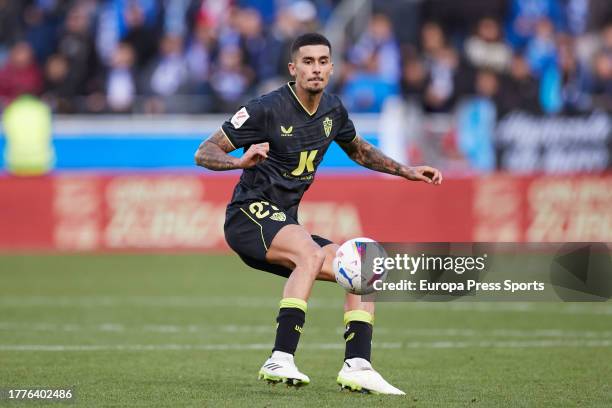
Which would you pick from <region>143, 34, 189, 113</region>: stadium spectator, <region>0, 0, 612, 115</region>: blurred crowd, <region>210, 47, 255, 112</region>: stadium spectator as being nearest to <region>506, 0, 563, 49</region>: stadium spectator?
<region>0, 0, 612, 115</region>: blurred crowd

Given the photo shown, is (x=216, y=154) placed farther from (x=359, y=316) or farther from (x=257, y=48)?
(x=257, y=48)

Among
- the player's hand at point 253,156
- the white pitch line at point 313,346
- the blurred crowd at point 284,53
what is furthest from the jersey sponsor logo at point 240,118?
the blurred crowd at point 284,53

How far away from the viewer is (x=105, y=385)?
7832 millimetres

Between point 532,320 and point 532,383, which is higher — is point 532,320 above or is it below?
above

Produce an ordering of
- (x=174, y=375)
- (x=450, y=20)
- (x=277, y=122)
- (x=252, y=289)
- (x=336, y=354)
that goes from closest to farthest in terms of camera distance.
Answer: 1. (x=277, y=122)
2. (x=174, y=375)
3. (x=336, y=354)
4. (x=252, y=289)
5. (x=450, y=20)

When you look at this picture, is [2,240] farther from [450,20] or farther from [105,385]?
[105,385]

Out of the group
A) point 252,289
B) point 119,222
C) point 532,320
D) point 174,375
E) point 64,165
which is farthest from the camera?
point 64,165

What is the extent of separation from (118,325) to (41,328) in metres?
0.71

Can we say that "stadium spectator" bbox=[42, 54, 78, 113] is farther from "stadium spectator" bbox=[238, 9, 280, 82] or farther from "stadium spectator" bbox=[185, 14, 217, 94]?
"stadium spectator" bbox=[238, 9, 280, 82]

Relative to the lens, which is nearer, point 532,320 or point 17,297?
point 532,320

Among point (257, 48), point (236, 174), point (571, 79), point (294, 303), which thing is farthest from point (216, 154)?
point (571, 79)

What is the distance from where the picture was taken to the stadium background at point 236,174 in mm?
10278

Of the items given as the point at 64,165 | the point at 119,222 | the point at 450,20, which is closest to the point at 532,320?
the point at 119,222

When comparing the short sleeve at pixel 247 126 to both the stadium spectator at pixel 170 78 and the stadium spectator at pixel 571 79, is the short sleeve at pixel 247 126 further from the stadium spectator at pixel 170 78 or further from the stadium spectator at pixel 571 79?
the stadium spectator at pixel 170 78
